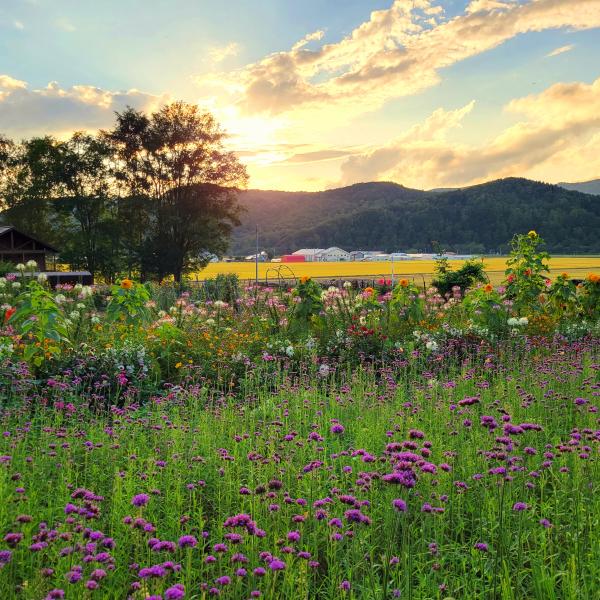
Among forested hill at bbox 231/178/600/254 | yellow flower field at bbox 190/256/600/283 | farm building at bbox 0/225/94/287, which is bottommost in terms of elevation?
yellow flower field at bbox 190/256/600/283

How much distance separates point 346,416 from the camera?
6145 mm

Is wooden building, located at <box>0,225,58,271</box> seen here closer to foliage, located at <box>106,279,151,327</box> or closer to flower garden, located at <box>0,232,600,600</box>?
flower garden, located at <box>0,232,600,600</box>

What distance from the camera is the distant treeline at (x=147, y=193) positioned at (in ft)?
142

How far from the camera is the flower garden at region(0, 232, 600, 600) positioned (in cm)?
293

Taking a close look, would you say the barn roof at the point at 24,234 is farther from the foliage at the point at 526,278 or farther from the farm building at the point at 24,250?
the foliage at the point at 526,278

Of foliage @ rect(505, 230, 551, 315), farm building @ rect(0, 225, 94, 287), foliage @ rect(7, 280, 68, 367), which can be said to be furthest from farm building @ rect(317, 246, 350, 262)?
foliage @ rect(7, 280, 68, 367)

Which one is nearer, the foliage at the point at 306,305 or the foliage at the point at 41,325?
the foliage at the point at 41,325

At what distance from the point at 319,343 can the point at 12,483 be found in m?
6.11

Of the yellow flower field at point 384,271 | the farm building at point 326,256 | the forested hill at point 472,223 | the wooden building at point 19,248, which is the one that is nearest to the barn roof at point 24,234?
the wooden building at point 19,248

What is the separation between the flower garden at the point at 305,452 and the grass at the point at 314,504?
0.08 feet

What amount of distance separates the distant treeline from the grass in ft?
125

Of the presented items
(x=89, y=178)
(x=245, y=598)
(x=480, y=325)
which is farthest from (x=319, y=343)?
(x=89, y=178)

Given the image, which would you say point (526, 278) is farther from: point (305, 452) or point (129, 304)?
point (305, 452)

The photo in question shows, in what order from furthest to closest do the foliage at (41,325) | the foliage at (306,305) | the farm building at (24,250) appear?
1. the farm building at (24,250)
2. the foliage at (306,305)
3. the foliage at (41,325)
